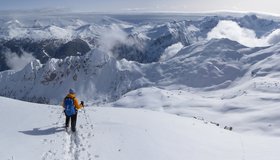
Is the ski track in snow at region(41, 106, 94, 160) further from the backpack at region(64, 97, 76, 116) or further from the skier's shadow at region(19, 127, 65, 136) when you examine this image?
the backpack at region(64, 97, 76, 116)

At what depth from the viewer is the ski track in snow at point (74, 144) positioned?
61.9 feet

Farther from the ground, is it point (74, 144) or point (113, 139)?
point (113, 139)

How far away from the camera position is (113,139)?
22.2m

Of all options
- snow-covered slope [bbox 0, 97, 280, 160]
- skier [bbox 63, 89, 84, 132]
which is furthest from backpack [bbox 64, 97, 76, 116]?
snow-covered slope [bbox 0, 97, 280, 160]

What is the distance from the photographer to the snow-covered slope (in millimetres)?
19688

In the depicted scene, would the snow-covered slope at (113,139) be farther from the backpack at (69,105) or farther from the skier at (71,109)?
the backpack at (69,105)

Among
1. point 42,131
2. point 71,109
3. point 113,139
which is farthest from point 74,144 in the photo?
point 71,109

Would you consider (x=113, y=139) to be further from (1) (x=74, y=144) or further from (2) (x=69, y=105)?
(2) (x=69, y=105)

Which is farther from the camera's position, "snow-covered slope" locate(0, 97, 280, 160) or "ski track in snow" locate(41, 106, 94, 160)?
"snow-covered slope" locate(0, 97, 280, 160)

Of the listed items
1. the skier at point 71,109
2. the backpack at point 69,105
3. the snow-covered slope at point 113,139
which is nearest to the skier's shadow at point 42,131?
the snow-covered slope at point 113,139

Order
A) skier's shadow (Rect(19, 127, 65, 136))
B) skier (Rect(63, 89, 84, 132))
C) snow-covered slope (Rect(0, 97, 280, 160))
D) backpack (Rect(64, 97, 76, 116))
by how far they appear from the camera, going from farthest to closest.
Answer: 1. backpack (Rect(64, 97, 76, 116))
2. skier (Rect(63, 89, 84, 132))
3. skier's shadow (Rect(19, 127, 65, 136))
4. snow-covered slope (Rect(0, 97, 280, 160))

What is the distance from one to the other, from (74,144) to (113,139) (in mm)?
2221

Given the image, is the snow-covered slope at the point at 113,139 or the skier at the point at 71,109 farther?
the skier at the point at 71,109

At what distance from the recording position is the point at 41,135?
22562 mm
